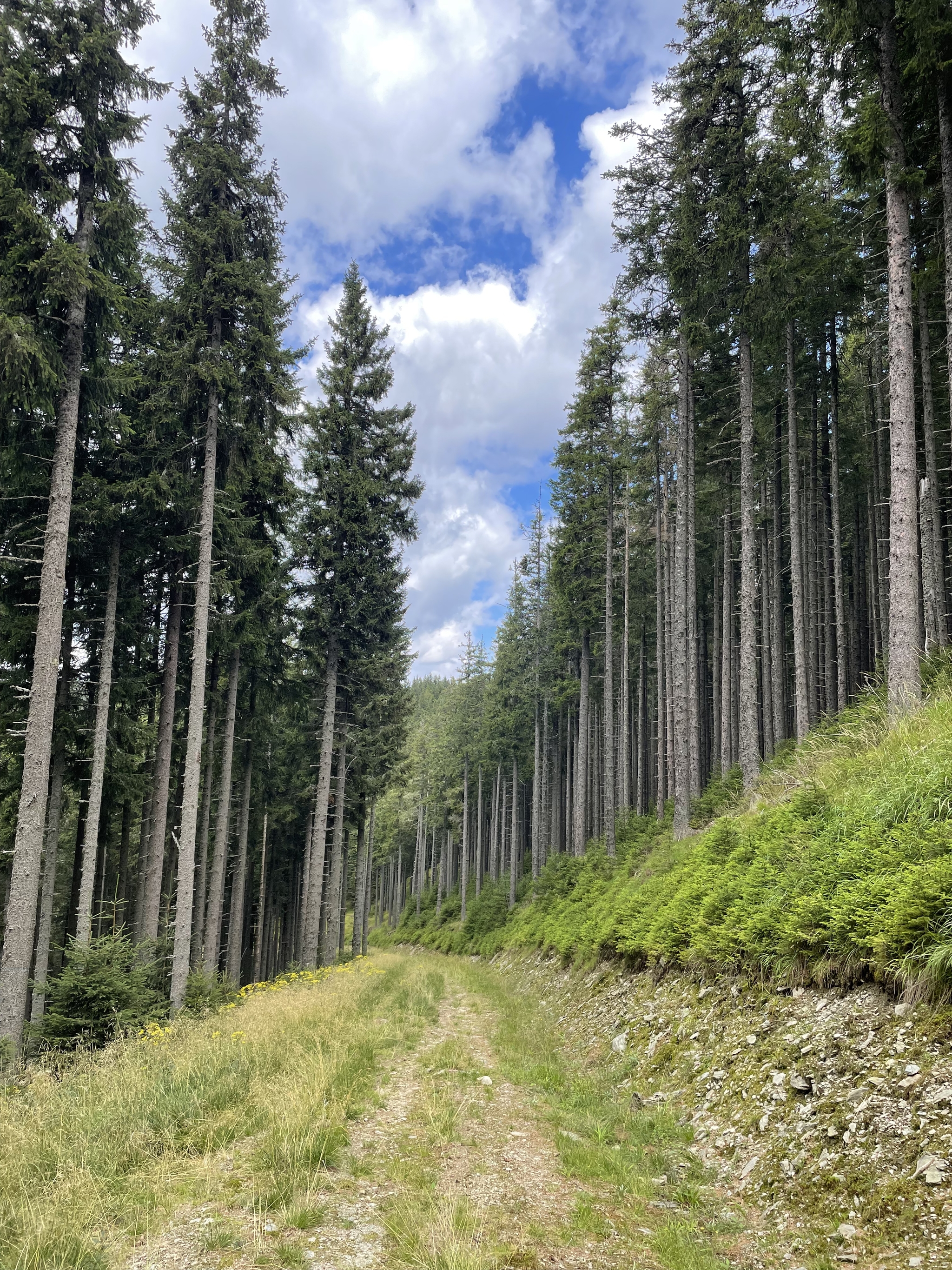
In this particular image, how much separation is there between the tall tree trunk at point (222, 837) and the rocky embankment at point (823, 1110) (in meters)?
12.3

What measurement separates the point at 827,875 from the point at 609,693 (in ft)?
54.1

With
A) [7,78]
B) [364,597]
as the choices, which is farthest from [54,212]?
[364,597]

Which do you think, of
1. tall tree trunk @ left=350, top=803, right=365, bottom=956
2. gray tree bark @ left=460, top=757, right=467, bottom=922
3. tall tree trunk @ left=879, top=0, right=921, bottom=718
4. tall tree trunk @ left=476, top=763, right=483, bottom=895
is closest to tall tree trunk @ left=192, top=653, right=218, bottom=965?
tall tree trunk @ left=350, top=803, right=365, bottom=956

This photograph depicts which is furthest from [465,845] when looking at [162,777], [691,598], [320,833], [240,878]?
[691,598]

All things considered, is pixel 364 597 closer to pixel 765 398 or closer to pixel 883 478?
pixel 765 398

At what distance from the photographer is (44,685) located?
428 inches

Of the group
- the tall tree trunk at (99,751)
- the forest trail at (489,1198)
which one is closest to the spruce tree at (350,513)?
the tall tree trunk at (99,751)

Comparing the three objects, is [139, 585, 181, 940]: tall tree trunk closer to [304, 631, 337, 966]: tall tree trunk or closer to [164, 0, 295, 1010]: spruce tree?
[164, 0, 295, 1010]: spruce tree

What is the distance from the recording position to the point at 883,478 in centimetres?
2088

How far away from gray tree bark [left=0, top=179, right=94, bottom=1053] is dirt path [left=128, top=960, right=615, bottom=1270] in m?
6.84

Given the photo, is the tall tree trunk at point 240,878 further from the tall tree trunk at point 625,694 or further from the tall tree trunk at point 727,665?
the tall tree trunk at point 727,665

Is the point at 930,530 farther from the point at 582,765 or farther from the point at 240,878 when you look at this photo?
the point at 240,878

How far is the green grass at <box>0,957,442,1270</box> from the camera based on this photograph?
12.9ft

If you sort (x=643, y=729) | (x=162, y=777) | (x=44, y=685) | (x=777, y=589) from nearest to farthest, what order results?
(x=44, y=685)
(x=162, y=777)
(x=777, y=589)
(x=643, y=729)
